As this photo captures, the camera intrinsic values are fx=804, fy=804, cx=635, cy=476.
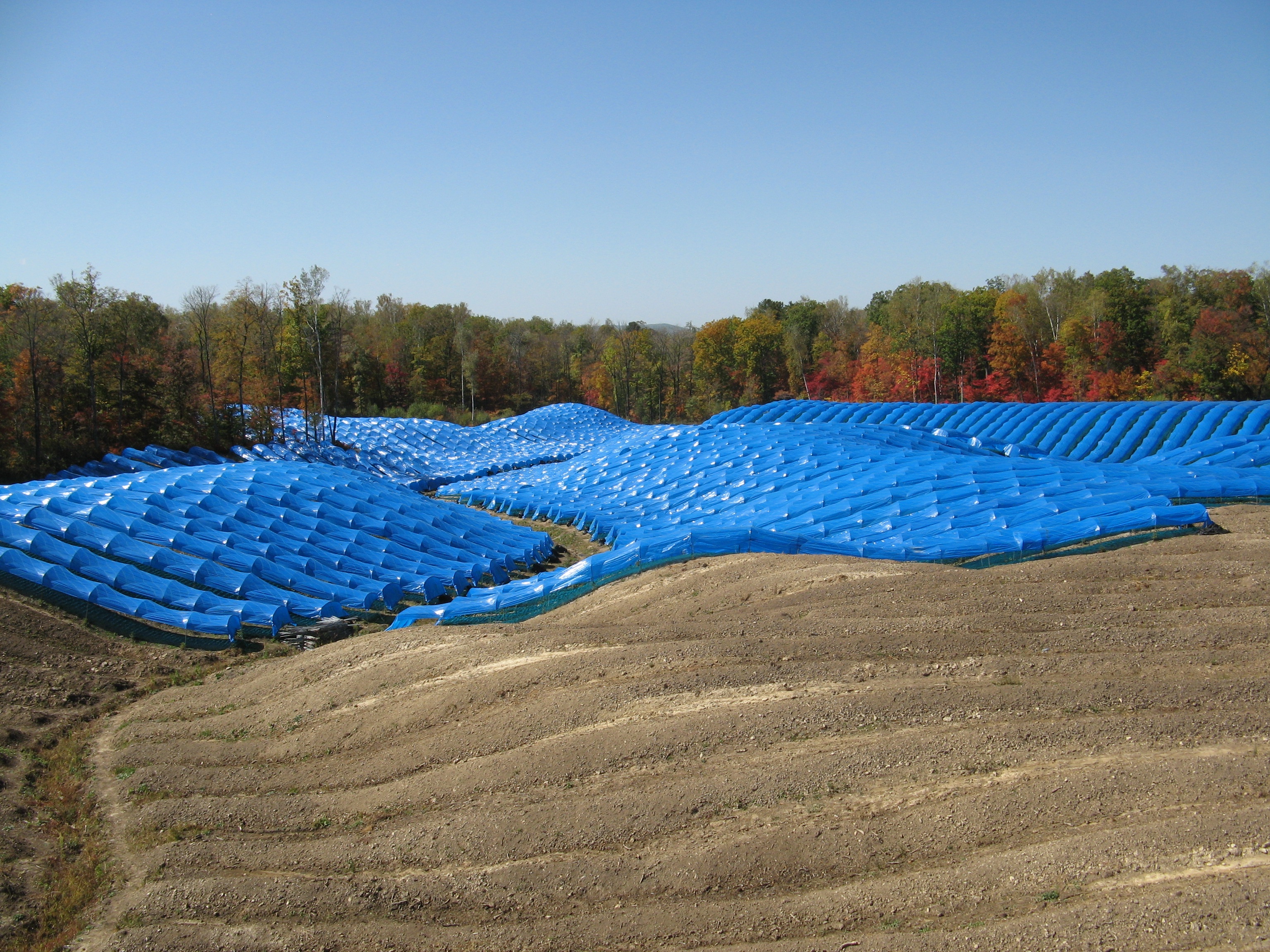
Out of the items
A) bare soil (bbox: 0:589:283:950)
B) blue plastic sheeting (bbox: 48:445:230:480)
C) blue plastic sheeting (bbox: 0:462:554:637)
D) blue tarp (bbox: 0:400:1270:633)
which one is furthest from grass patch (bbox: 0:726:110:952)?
blue plastic sheeting (bbox: 48:445:230:480)

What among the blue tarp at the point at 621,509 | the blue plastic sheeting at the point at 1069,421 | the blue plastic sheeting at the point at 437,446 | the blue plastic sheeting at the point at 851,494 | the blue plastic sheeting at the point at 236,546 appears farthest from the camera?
the blue plastic sheeting at the point at 437,446

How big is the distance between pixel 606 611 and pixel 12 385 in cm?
2821

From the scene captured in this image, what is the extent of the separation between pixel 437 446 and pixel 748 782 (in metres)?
37.2

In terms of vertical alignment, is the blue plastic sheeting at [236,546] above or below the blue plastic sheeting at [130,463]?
below

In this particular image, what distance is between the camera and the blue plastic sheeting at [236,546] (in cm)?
1520

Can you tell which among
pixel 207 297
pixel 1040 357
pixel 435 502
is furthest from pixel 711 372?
pixel 435 502

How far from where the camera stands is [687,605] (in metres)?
13.8

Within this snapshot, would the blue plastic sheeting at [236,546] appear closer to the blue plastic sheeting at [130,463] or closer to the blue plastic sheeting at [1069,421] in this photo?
the blue plastic sheeting at [130,463]

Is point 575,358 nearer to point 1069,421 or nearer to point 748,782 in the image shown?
point 1069,421

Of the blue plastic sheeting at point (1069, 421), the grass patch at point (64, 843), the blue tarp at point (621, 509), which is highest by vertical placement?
the blue plastic sheeting at point (1069, 421)

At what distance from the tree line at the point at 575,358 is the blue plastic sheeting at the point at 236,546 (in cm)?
1471

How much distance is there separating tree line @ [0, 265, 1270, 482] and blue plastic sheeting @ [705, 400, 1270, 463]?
18.2m

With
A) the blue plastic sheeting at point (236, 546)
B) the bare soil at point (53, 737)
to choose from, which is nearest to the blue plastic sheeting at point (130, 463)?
the blue plastic sheeting at point (236, 546)

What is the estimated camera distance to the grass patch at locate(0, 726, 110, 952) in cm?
733
